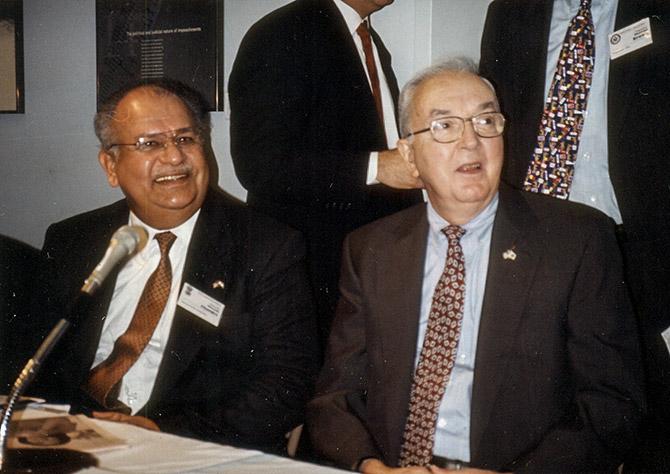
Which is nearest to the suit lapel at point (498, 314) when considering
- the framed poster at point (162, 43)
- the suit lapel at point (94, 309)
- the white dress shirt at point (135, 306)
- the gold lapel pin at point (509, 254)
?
the gold lapel pin at point (509, 254)

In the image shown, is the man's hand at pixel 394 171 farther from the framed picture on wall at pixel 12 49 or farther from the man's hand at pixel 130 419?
the framed picture on wall at pixel 12 49

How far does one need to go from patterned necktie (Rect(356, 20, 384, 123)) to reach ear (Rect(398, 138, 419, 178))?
1.54 feet

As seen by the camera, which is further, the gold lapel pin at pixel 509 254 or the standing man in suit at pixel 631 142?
the standing man in suit at pixel 631 142

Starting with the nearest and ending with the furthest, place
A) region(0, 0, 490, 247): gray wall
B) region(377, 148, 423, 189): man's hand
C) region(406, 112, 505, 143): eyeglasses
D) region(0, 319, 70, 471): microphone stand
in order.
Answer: region(0, 319, 70, 471): microphone stand, region(406, 112, 505, 143): eyeglasses, region(377, 148, 423, 189): man's hand, region(0, 0, 490, 247): gray wall

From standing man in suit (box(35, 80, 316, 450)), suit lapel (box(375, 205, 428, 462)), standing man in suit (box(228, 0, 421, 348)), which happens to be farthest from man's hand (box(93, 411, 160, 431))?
standing man in suit (box(228, 0, 421, 348))

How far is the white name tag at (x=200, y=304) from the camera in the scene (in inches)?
84.1

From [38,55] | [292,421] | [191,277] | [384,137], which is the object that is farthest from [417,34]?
[38,55]

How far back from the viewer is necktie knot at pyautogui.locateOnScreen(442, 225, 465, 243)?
5.96 feet

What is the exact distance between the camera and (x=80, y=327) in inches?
88.8

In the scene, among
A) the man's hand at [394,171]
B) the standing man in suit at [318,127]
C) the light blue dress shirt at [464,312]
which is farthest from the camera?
the standing man in suit at [318,127]

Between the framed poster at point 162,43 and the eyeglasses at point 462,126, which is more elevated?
the framed poster at point 162,43

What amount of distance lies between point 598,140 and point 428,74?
612mm

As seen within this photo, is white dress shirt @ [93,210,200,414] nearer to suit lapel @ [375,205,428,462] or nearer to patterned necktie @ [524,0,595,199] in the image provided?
suit lapel @ [375,205,428,462]

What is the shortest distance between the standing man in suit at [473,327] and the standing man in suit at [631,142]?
0.41 m
